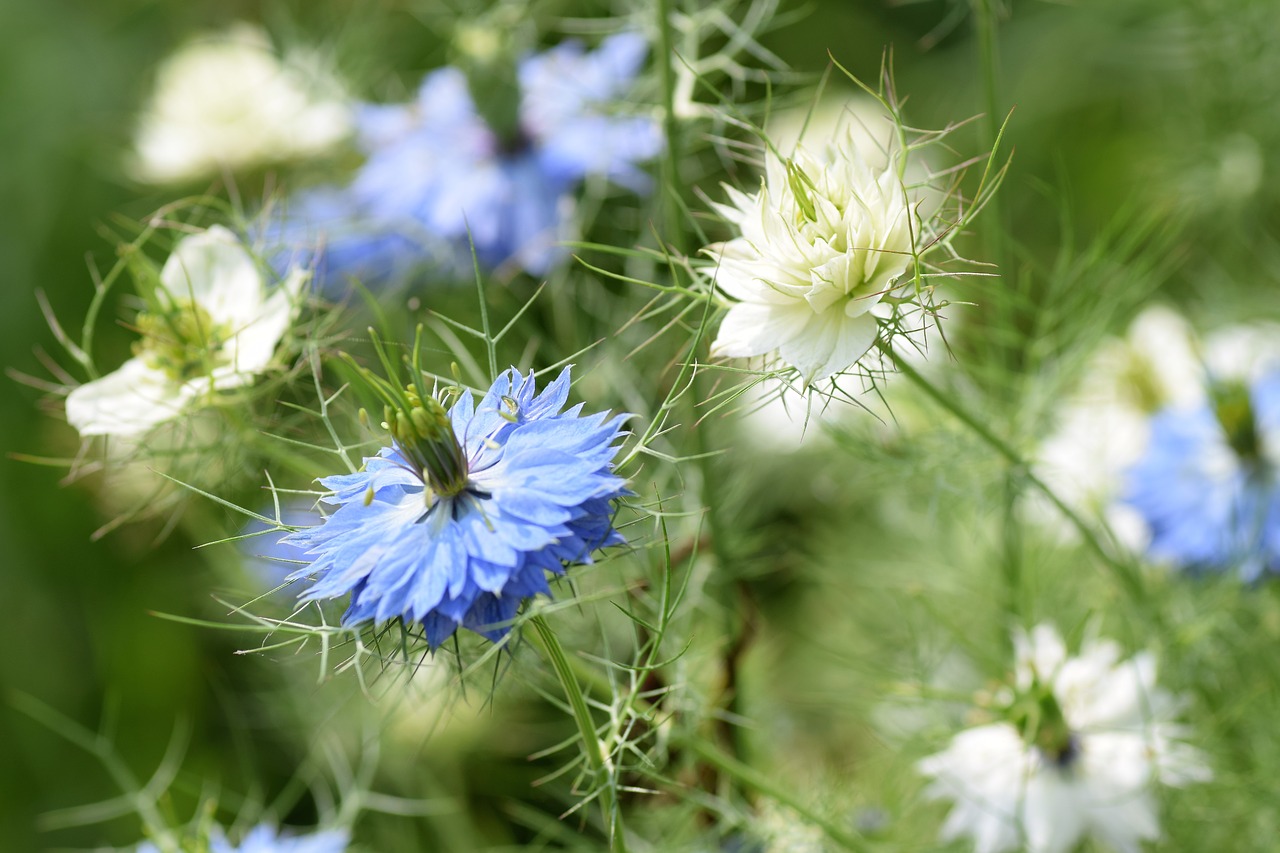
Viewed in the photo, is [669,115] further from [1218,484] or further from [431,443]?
[1218,484]

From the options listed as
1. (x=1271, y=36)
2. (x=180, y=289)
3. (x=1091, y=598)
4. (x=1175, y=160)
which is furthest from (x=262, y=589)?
(x=1271, y=36)

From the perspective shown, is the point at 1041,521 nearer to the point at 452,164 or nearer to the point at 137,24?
the point at 452,164

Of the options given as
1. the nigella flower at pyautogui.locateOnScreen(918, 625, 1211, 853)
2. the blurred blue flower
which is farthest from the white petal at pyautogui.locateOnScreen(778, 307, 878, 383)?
the blurred blue flower

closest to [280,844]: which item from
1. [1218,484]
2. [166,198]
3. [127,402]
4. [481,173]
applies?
[127,402]

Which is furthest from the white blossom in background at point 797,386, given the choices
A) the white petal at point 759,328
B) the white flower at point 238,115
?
the white flower at point 238,115

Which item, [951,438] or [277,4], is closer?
[951,438]

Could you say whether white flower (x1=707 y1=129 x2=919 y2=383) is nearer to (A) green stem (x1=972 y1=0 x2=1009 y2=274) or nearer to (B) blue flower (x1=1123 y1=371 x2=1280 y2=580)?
(A) green stem (x1=972 y1=0 x2=1009 y2=274)
